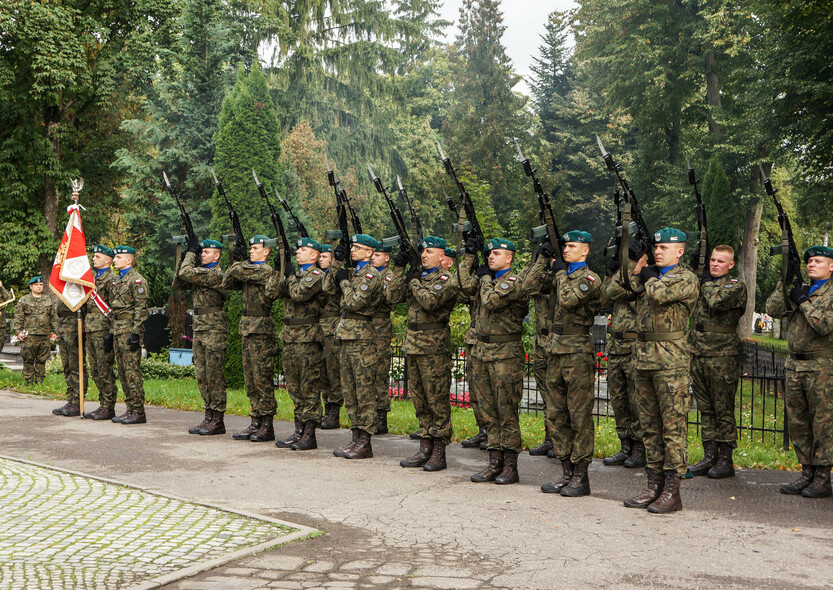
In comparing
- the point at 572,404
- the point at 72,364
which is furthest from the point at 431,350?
the point at 72,364

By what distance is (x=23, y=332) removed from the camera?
1744 centimetres

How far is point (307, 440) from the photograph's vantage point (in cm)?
962

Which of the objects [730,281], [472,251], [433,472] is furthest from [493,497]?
[730,281]

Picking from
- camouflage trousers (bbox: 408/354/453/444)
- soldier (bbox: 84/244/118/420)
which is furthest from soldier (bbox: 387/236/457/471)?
soldier (bbox: 84/244/118/420)

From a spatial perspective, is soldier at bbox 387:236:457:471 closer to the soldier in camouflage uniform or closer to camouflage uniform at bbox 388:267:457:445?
Answer: camouflage uniform at bbox 388:267:457:445

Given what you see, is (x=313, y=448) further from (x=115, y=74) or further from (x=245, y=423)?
(x=115, y=74)

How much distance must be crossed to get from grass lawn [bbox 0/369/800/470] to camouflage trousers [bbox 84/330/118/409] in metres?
1.67

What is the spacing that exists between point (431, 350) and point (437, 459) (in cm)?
111

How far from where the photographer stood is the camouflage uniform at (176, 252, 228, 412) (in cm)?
1055

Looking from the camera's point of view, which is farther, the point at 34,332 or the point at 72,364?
the point at 34,332

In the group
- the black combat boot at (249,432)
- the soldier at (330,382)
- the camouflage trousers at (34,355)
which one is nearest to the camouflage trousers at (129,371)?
the black combat boot at (249,432)

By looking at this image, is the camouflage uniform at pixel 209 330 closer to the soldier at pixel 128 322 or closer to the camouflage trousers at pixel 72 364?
the soldier at pixel 128 322

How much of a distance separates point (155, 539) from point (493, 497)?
9.40 feet

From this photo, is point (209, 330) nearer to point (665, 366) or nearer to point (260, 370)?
point (260, 370)
